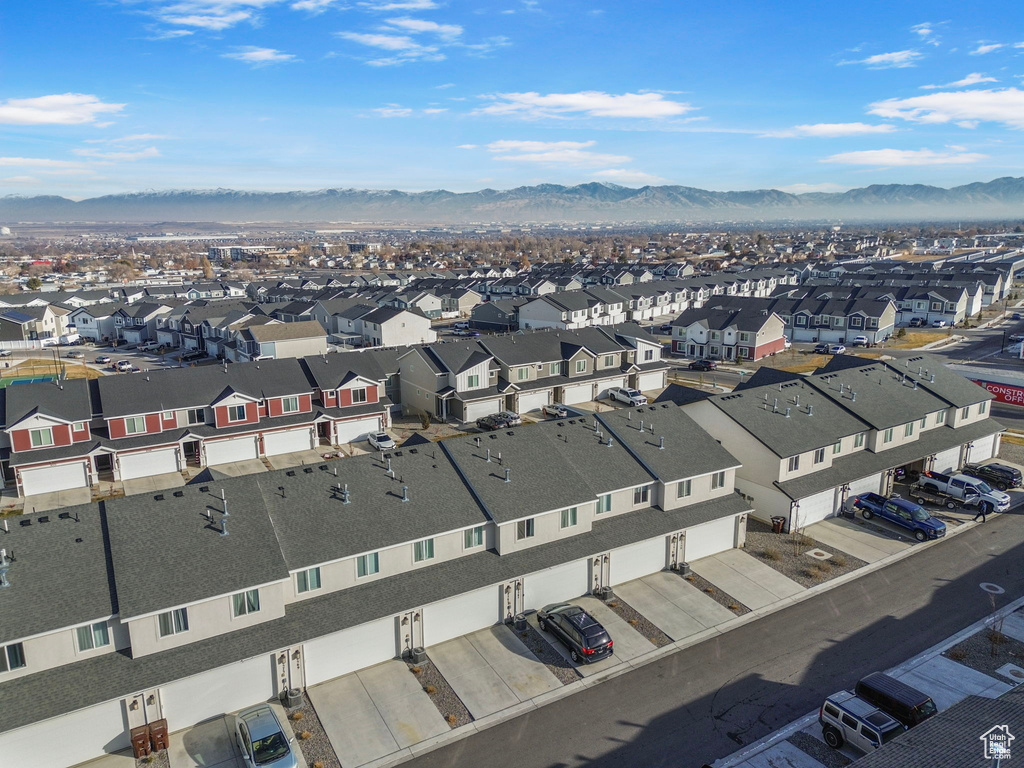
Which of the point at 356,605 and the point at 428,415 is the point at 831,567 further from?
the point at 428,415

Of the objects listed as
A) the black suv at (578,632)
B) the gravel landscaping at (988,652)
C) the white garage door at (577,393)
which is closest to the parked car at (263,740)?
the black suv at (578,632)

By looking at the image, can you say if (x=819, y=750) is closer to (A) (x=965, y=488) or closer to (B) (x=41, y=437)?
(A) (x=965, y=488)

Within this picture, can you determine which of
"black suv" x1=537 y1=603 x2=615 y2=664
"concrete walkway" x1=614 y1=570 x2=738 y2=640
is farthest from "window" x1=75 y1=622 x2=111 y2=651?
"concrete walkway" x1=614 y1=570 x2=738 y2=640

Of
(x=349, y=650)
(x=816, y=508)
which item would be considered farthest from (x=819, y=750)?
(x=816, y=508)

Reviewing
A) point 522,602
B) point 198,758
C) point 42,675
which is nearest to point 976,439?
point 522,602

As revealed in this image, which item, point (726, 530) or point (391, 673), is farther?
point (726, 530)

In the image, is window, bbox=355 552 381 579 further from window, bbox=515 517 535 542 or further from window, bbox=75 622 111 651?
window, bbox=75 622 111 651

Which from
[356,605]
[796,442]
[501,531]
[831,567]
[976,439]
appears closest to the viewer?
[356,605]

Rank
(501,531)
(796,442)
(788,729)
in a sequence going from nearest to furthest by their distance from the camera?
1. (788,729)
2. (501,531)
3. (796,442)
